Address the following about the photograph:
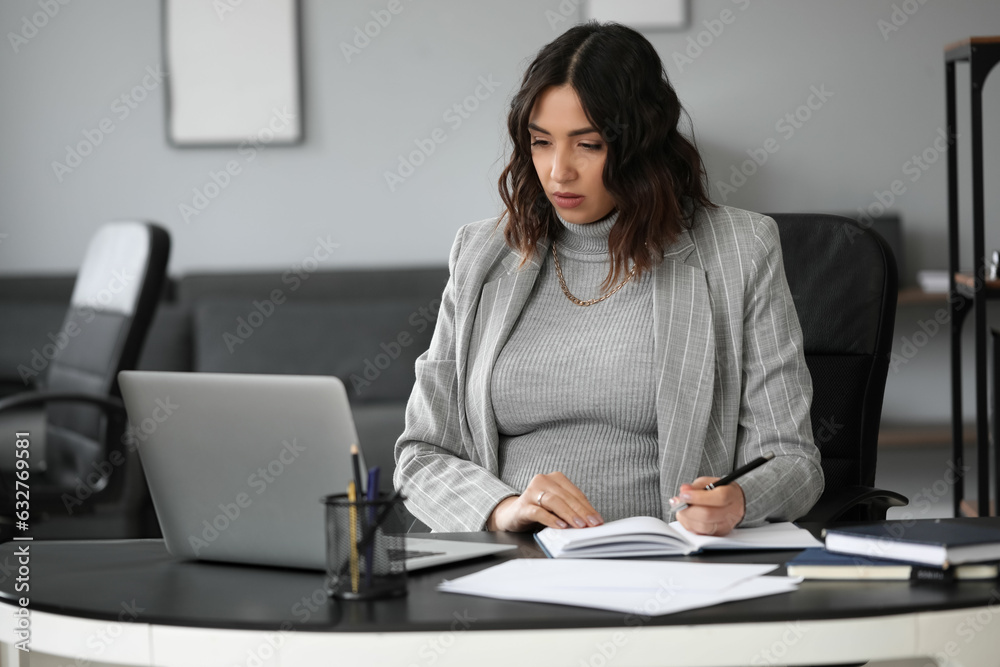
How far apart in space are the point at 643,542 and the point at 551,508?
7.3 inches

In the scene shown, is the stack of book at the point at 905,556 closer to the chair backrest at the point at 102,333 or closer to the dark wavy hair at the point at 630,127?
the dark wavy hair at the point at 630,127

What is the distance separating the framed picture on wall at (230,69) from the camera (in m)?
3.78

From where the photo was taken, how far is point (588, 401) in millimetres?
1527

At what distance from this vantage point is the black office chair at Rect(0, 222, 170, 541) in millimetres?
2338

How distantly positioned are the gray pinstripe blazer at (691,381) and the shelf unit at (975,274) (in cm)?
134

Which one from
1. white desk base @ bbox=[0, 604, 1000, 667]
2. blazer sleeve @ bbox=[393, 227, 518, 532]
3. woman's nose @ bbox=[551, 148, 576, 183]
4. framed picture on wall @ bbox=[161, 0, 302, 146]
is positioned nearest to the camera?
white desk base @ bbox=[0, 604, 1000, 667]

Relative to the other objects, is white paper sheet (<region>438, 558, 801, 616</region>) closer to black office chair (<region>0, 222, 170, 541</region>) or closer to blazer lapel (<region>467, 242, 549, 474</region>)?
blazer lapel (<region>467, 242, 549, 474</region>)

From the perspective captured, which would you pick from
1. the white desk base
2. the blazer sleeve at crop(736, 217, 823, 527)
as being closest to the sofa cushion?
the blazer sleeve at crop(736, 217, 823, 527)

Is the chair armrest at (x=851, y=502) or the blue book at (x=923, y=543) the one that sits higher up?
the blue book at (x=923, y=543)

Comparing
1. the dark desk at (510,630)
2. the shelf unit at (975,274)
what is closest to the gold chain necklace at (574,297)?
the dark desk at (510,630)

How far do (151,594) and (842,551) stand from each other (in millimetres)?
669

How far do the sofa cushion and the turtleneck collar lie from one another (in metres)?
1.85

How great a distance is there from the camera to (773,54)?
3.83m

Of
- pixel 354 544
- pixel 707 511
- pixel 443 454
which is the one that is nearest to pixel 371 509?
pixel 354 544
